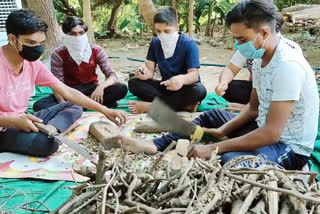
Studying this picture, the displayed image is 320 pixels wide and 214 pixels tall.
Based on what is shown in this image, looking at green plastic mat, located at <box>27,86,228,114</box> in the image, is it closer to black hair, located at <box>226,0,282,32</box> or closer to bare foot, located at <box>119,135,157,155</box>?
bare foot, located at <box>119,135,157,155</box>

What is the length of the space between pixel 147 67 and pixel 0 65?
5.06 ft

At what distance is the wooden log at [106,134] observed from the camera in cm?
259

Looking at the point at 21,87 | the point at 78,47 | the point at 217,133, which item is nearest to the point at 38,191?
the point at 21,87

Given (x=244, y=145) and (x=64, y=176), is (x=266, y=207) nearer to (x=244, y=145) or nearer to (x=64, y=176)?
(x=244, y=145)

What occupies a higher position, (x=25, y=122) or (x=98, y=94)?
(x=25, y=122)

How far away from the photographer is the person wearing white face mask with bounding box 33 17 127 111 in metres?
3.36

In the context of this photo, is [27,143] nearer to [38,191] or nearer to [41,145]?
[41,145]

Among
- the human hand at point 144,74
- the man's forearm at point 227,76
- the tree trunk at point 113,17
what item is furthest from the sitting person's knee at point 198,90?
the tree trunk at point 113,17

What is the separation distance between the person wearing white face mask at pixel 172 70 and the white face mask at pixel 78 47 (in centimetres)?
52

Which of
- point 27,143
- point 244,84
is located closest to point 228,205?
point 27,143

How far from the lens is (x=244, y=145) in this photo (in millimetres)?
2053

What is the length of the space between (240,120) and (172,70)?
1.26 meters

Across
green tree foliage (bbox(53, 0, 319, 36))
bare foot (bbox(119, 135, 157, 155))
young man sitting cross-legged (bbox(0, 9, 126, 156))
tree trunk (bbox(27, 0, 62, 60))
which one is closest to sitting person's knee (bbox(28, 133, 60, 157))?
young man sitting cross-legged (bbox(0, 9, 126, 156))

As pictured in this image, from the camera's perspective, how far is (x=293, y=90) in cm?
185
